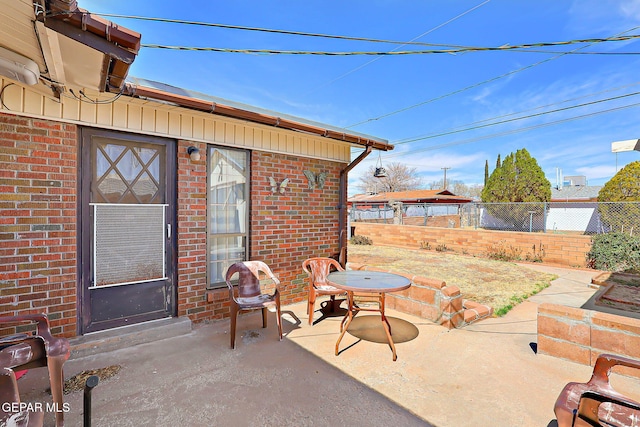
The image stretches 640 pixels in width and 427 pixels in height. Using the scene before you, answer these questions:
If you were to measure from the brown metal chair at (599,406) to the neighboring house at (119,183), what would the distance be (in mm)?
3473

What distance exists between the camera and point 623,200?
11477 millimetres

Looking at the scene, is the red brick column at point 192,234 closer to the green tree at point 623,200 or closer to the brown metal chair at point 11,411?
the brown metal chair at point 11,411

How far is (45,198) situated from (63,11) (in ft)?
7.11

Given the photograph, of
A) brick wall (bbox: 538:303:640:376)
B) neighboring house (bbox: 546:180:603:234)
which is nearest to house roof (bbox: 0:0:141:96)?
brick wall (bbox: 538:303:640:376)

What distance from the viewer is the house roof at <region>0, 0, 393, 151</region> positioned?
164 centimetres

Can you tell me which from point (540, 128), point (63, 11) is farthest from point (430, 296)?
point (540, 128)

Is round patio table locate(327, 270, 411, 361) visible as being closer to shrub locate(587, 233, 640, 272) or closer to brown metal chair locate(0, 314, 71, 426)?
brown metal chair locate(0, 314, 71, 426)

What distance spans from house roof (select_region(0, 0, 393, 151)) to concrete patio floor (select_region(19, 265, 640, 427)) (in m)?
2.62

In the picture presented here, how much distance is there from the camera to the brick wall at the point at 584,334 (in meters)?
2.69

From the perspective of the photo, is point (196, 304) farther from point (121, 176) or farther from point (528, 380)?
point (528, 380)

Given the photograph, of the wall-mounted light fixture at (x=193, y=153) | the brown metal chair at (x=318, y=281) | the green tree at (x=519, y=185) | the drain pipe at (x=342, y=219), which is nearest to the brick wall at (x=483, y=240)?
the green tree at (x=519, y=185)

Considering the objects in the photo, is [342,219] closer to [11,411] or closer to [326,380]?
[326,380]

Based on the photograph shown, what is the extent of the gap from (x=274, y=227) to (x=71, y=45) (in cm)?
315

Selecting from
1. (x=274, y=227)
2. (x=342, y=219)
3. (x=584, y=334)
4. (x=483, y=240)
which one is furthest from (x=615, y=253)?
(x=274, y=227)
